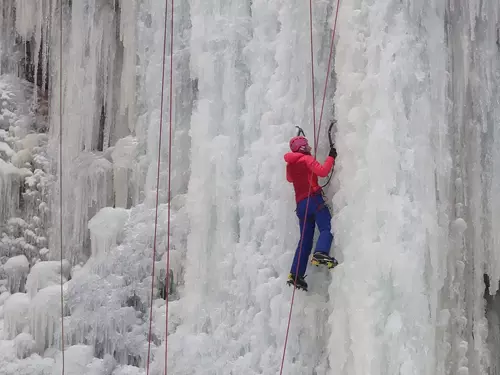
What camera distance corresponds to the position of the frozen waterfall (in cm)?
343

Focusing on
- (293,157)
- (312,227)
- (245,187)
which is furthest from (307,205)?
(245,187)

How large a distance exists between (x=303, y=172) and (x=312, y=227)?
1.01 feet

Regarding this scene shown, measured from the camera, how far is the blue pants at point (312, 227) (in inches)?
138

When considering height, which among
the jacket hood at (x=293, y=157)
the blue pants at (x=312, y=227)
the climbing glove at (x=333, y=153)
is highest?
the climbing glove at (x=333, y=153)

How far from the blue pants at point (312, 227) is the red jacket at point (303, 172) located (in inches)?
1.9

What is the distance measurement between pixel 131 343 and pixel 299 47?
244cm

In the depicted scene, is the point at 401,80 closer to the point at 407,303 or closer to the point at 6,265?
the point at 407,303

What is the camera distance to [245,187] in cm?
417

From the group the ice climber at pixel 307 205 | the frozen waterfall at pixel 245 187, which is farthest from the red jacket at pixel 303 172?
the frozen waterfall at pixel 245 187

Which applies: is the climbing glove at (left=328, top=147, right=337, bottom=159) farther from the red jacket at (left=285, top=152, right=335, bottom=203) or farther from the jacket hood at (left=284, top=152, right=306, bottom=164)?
the jacket hood at (left=284, top=152, right=306, bottom=164)

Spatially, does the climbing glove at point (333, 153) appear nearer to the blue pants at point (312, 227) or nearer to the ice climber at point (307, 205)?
the ice climber at point (307, 205)

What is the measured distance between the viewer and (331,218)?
360 cm

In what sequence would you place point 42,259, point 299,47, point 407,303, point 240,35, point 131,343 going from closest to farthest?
point 407,303 < point 299,47 < point 240,35 < point 131,343 < point 42,259

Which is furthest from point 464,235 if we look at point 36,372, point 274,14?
point 36,372
